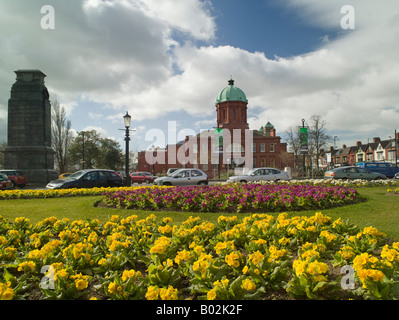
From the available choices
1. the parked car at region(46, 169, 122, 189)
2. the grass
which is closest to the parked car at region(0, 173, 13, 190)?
the parked car at region(46, 169, 122, 189)

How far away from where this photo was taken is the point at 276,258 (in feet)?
10.1

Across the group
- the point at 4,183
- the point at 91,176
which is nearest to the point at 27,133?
the point at 4,183

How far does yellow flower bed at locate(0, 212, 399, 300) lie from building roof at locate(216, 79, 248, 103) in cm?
5318

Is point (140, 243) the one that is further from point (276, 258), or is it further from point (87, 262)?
point (276, 258)

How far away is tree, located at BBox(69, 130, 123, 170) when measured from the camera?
50.4 metres

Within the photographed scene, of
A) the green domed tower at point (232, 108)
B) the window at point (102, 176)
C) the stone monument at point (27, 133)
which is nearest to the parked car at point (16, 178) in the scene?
the stone monument at point (27, 133)

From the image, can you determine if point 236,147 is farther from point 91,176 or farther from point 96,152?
point 91,176

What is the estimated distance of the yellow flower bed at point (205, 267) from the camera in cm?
247

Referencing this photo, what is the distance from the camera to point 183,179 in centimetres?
1730

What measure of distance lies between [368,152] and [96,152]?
77488mm

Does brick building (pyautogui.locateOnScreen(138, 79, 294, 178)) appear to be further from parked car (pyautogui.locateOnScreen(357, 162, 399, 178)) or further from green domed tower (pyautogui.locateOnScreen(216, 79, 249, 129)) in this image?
parked car (pyautogui.locateOnScreen(357, 162, 399, 178))
